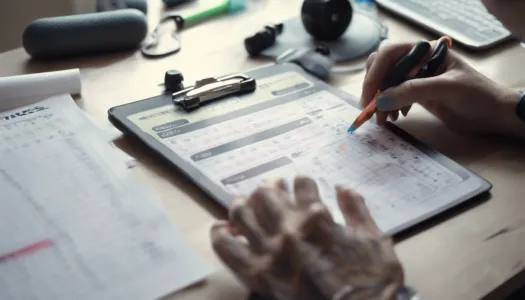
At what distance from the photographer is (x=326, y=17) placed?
898 millimetres

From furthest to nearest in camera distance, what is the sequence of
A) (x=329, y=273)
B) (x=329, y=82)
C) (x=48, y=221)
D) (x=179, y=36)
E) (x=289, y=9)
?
(x=289, y=9) < (x=179, y=36) < (x=329, y=82) < (x=48, y=221) < (x=329, y=273)

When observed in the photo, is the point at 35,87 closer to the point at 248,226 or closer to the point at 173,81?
the point at 173,81

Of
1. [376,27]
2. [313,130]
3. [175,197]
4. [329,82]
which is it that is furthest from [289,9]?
[175,197]

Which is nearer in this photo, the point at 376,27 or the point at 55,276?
the point at 55,276

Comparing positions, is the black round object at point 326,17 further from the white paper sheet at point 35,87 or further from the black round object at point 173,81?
the white paper sheet at point 35,87

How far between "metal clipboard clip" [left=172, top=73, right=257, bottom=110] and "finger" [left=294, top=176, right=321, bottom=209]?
0.26 m

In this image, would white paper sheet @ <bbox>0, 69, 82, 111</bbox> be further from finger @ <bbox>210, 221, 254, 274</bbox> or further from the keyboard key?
the keyboard key

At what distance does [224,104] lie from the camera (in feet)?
2.45

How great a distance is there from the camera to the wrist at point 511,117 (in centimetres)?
71

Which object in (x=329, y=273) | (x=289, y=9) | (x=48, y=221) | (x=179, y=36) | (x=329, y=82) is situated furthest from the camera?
(x=289, y=9)

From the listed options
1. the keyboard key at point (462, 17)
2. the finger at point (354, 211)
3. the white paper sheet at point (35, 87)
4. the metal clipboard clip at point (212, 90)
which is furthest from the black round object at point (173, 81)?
the keyboard key at point (462, 17)

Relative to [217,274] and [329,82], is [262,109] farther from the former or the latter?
[217,274]

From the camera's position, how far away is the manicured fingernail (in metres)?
0.69

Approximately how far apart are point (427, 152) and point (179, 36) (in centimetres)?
44
